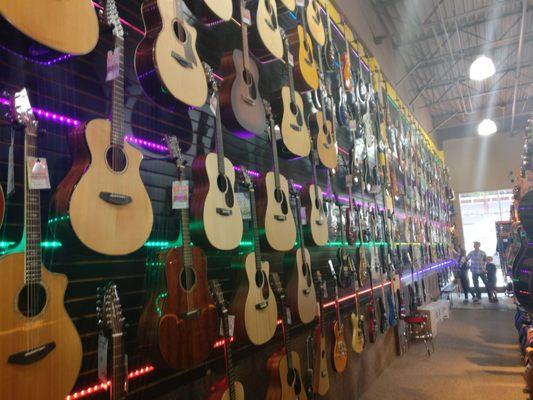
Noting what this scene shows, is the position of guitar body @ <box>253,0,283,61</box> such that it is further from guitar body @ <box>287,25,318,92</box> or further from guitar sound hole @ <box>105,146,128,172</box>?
guitar sound hole @ <box>105,146,128,172</box>

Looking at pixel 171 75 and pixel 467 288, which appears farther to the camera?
pixel 467 288

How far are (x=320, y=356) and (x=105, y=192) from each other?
234 cm

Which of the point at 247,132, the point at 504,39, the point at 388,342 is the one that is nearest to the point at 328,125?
the point at 247,132

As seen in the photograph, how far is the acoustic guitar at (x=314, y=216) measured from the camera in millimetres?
2944

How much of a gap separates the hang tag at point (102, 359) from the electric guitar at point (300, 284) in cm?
141

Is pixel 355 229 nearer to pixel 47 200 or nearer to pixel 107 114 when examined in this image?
pixel 107 114

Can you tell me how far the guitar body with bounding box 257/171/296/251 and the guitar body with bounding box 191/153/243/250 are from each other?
0.33 m

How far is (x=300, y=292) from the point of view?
269 cm

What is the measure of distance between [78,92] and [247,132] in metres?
0.93

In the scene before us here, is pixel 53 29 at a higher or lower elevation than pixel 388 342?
higher

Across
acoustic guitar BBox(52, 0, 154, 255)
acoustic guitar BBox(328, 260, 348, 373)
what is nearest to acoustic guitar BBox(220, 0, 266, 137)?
acoustic guitar BBox(52, 0, 154, 255)

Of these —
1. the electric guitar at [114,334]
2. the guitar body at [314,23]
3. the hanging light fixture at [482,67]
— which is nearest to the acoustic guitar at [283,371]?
the electric guitar at [114,334]

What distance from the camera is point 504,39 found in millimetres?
9391

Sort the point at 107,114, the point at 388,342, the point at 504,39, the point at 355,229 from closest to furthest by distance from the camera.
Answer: the point at 107,114 < the point at 355,229 < the point at 388,342 < the point at 504,39
